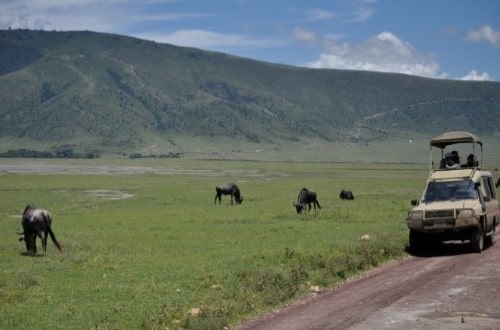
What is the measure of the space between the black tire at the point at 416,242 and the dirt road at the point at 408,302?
2.87m

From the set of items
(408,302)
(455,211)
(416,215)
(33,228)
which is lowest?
(408,302)

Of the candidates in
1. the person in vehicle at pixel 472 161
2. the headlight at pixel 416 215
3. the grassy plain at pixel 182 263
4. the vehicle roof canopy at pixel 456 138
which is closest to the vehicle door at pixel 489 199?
the person in vehicle at pixel 472 161

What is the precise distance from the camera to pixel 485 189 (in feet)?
83.3

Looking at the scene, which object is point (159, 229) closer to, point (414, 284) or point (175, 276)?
point (175, 276)

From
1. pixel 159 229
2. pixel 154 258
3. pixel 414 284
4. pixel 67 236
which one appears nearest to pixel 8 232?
pixel 67 236

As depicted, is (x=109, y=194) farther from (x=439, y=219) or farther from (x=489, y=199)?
(x=439, y=219)

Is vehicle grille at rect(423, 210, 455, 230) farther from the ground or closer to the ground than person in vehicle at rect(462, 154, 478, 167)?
closer to the ground

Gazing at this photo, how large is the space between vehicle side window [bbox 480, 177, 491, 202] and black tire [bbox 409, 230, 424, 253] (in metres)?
2.99

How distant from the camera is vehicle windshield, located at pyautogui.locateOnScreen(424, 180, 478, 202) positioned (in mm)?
24016

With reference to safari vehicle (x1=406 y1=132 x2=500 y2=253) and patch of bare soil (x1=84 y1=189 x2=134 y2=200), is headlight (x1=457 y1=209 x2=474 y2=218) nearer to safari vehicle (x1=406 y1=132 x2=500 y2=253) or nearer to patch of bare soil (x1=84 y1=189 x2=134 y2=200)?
safari vehicle (x1=406 y1=132 x2=500 y2=253)

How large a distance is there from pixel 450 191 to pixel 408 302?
391 inches

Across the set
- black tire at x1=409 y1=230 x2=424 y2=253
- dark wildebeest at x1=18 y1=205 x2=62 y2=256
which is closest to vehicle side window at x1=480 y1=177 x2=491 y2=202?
black tire at x1=409 y1=230 x2=424 y2=253

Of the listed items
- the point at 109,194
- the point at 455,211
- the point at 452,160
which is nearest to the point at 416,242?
the point at 455,211

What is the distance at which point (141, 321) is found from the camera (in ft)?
46.5
